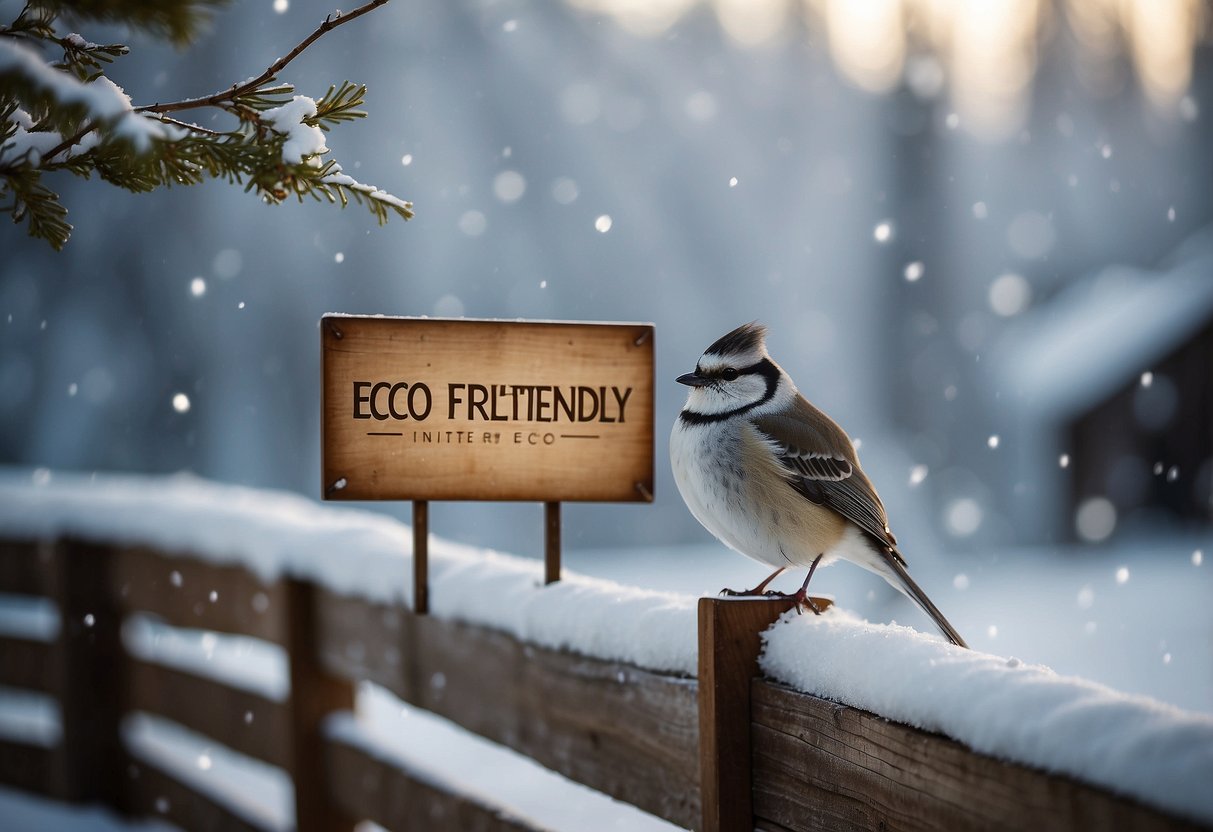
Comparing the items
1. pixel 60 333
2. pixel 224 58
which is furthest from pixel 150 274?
pixel 224 58

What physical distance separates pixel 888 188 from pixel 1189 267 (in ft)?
16.0

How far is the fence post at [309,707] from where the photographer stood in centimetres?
316

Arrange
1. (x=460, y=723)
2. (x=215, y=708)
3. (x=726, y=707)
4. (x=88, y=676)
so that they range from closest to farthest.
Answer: (x=726, y=707) → (x=460, y=723) → (x=215, y=708) → (x=88, y=676)

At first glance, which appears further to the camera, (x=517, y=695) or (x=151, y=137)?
(x=517, y=695)

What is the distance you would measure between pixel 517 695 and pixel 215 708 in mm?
1912

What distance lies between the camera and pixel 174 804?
12.9 ft

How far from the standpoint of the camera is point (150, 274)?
10562 mm

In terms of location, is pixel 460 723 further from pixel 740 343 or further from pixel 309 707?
pixel 740 343

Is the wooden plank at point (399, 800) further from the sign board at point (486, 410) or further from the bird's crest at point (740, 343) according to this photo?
the bird's crest at point (740, 343)

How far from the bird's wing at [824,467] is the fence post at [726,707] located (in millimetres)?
561

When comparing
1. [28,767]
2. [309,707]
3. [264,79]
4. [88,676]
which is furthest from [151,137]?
[28,767]

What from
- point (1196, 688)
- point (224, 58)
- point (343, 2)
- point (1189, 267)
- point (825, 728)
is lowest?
point (1196, 688)

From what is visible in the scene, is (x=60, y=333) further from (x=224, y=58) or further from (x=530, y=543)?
(x=530, y=543)

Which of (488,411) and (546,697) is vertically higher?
(488,411)
